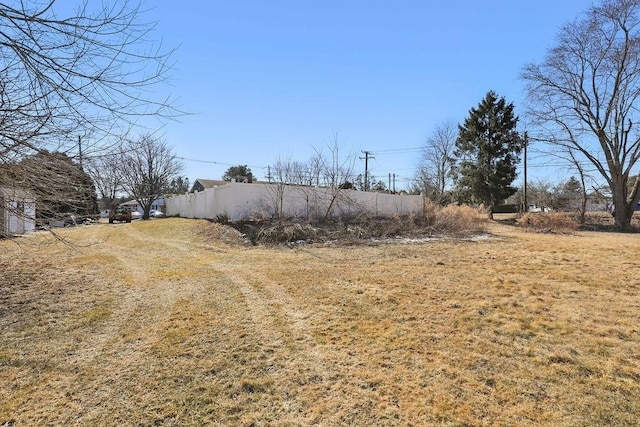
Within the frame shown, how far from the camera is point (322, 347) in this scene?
11.7 ft

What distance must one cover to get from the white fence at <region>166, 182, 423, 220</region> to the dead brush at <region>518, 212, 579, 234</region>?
18.1ft

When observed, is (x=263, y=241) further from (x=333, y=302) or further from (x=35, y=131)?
(x=35, y=131)

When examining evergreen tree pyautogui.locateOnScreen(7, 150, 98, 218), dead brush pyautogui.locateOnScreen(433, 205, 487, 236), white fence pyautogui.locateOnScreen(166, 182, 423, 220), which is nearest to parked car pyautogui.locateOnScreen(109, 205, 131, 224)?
white fence pyautogui.locateOnScreen(166, 182, 423, 220)

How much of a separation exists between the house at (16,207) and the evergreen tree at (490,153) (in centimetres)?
2835

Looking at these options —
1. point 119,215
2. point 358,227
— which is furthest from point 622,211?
point 119,215

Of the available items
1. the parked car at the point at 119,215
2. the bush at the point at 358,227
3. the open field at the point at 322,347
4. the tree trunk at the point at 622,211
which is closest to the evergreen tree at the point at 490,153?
the tree trunk at the point at 622,211

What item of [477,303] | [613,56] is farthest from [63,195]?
[613,56]

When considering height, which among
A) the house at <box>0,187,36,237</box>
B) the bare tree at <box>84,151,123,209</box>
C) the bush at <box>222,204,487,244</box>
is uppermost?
the bare tree at <box>84,151,123,209</box>

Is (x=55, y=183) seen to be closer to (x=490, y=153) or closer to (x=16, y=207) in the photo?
(x=16, y=207)

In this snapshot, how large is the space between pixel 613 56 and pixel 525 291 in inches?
813

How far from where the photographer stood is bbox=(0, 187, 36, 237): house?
136 inches

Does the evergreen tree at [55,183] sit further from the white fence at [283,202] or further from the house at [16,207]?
the white fence at [283,202]

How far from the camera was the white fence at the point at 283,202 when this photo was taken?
46.6 ft

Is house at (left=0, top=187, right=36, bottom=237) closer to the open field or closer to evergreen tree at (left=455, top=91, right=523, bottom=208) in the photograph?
the open field
